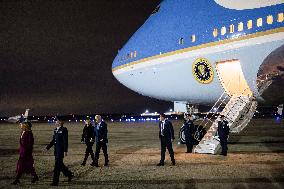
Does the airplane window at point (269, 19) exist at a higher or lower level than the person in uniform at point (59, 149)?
higher

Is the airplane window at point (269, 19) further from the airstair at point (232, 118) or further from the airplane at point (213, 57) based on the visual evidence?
the airstair at point (232, 118)

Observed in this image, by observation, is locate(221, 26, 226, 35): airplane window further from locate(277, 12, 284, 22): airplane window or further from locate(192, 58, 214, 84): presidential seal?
locate(277, 12, 284, 22): airplane window

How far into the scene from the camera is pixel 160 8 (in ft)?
71.9

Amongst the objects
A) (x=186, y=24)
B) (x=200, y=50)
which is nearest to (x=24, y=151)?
(x=200, y=50)

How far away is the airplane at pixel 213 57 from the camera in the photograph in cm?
1483

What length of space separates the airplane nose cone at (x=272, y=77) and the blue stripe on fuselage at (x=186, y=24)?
114 cm

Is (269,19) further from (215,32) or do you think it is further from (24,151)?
(24,151)

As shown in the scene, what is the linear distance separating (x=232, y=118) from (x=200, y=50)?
11.2 ft

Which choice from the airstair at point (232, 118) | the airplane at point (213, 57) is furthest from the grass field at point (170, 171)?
the airplane at point (213, 57)

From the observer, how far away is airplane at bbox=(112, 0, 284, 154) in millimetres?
14827

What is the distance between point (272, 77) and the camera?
1494 cm

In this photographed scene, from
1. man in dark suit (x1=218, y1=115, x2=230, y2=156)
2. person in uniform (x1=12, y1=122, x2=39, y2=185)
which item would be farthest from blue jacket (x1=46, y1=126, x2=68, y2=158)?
man in dark suit (x1=218, y1=115, x2=230, y2=156)

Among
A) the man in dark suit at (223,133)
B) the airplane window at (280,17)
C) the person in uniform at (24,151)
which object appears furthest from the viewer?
the man in dark suit at (223,133)

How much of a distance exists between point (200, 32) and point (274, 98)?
4.44 metres
